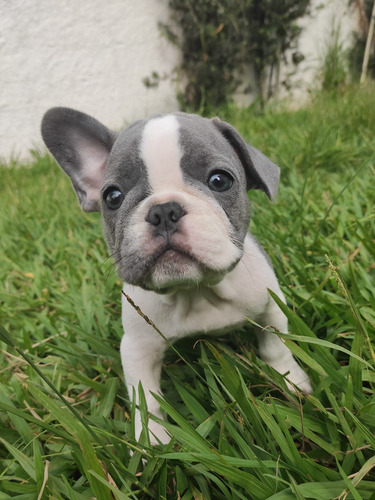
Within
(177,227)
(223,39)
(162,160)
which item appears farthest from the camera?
(223,39)

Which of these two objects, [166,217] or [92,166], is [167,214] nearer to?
[166,217]

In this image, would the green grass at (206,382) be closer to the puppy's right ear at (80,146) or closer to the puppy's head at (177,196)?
the puppy's head at (177,196)

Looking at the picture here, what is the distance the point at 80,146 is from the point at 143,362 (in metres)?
1.04

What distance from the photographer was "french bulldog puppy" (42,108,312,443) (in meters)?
1.39

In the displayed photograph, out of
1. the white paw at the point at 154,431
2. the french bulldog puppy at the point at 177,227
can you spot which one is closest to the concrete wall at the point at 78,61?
the french bulldog puppy at the point at 177,227

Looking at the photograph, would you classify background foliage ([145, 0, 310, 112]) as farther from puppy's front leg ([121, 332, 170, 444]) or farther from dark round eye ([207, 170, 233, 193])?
puppy's front leg ([121, 332, 170, 444])

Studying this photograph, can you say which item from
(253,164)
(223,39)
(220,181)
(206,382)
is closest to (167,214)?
(220,181)

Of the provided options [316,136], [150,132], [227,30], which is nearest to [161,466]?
[150,132]

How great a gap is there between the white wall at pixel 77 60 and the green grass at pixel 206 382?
3.91 m

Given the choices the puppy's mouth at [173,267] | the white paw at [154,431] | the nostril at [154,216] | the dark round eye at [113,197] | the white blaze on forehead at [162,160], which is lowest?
the white paw at [154,431]

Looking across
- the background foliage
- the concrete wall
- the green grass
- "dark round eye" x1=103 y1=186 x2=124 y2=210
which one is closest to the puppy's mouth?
the green grass

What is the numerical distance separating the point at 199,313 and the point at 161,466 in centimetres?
61

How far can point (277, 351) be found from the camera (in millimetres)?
1770

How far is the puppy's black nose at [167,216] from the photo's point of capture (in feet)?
4.47
